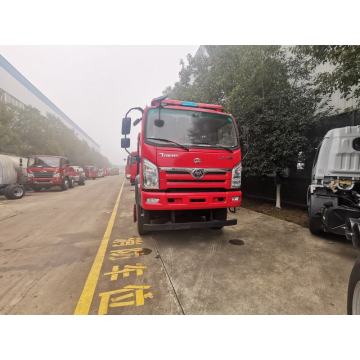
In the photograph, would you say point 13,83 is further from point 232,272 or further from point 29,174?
point 232,272

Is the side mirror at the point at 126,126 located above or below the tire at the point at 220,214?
above

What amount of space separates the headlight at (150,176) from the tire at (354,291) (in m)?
2.58

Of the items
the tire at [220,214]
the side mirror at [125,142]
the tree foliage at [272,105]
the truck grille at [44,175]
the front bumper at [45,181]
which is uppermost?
the tree foliage at [272,105]

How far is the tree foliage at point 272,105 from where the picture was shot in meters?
6.05

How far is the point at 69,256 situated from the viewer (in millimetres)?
3395

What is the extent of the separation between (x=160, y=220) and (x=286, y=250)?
2.34 metres

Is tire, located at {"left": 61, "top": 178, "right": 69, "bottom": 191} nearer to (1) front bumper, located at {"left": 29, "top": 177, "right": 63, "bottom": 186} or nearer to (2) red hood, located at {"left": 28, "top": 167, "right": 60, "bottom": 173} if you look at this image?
(1) front bumper, located at {"left": 29, "top": 177, "right": 63, "bottom": 186}

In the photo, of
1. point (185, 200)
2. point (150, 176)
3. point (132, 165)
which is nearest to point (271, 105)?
point (185, 200)

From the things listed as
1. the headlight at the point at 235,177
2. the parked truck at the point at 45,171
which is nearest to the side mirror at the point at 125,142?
the headlight at the point at 235,177

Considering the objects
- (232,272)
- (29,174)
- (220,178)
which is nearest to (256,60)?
(220,178)

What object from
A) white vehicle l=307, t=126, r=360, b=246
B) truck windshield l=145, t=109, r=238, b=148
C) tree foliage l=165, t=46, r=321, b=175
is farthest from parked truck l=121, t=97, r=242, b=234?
tree foliage l=165, t=46, r=321, b=175

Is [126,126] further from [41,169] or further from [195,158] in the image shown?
[41,169]

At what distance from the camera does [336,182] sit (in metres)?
3.90

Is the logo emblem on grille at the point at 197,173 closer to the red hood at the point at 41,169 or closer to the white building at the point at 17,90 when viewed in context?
the red hood at the point at 41,169
